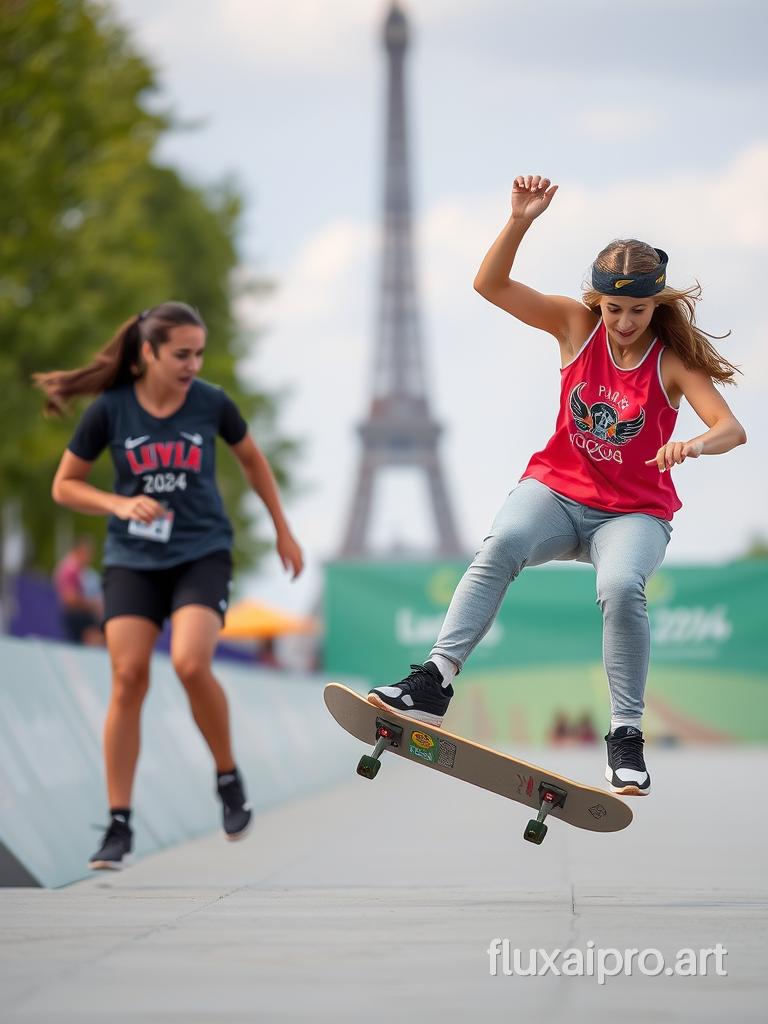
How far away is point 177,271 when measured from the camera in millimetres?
37594

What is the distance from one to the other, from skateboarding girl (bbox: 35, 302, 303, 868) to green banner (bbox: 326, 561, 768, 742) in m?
18.0

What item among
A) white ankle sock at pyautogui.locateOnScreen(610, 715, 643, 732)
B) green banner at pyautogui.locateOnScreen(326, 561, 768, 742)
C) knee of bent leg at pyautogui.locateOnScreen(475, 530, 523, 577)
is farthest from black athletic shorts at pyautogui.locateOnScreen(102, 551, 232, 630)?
green banner at pyautogui.locateOnScreen(326, 561, 768, 742)

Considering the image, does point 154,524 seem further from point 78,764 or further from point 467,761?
point 467,761

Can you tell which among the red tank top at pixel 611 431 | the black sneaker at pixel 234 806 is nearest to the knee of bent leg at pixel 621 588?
the red tank top at pixel 611 431

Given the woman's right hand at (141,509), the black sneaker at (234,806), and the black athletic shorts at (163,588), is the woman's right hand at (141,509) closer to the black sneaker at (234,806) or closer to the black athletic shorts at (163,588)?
the black athletic shorts at (163,588)

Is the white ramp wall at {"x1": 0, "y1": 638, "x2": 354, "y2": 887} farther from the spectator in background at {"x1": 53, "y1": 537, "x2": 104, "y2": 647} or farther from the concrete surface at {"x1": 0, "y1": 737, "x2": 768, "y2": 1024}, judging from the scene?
the spectator in background at {"x1": 53, "y1": 537, "x2": 104, "y2": 647}

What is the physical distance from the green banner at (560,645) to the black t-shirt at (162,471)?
18045mm

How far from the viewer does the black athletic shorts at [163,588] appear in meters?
6.89

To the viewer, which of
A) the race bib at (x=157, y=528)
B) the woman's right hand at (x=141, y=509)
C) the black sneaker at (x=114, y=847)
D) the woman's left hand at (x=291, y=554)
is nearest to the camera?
the woman's right hand at (x=141, y=509)

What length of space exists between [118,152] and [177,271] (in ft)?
41.7

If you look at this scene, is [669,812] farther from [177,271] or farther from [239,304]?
[239,304]

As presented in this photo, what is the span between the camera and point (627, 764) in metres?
5.77

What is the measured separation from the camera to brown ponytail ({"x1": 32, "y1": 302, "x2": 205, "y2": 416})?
278 inches

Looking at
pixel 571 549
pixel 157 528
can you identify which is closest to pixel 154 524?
pixel 157 528
